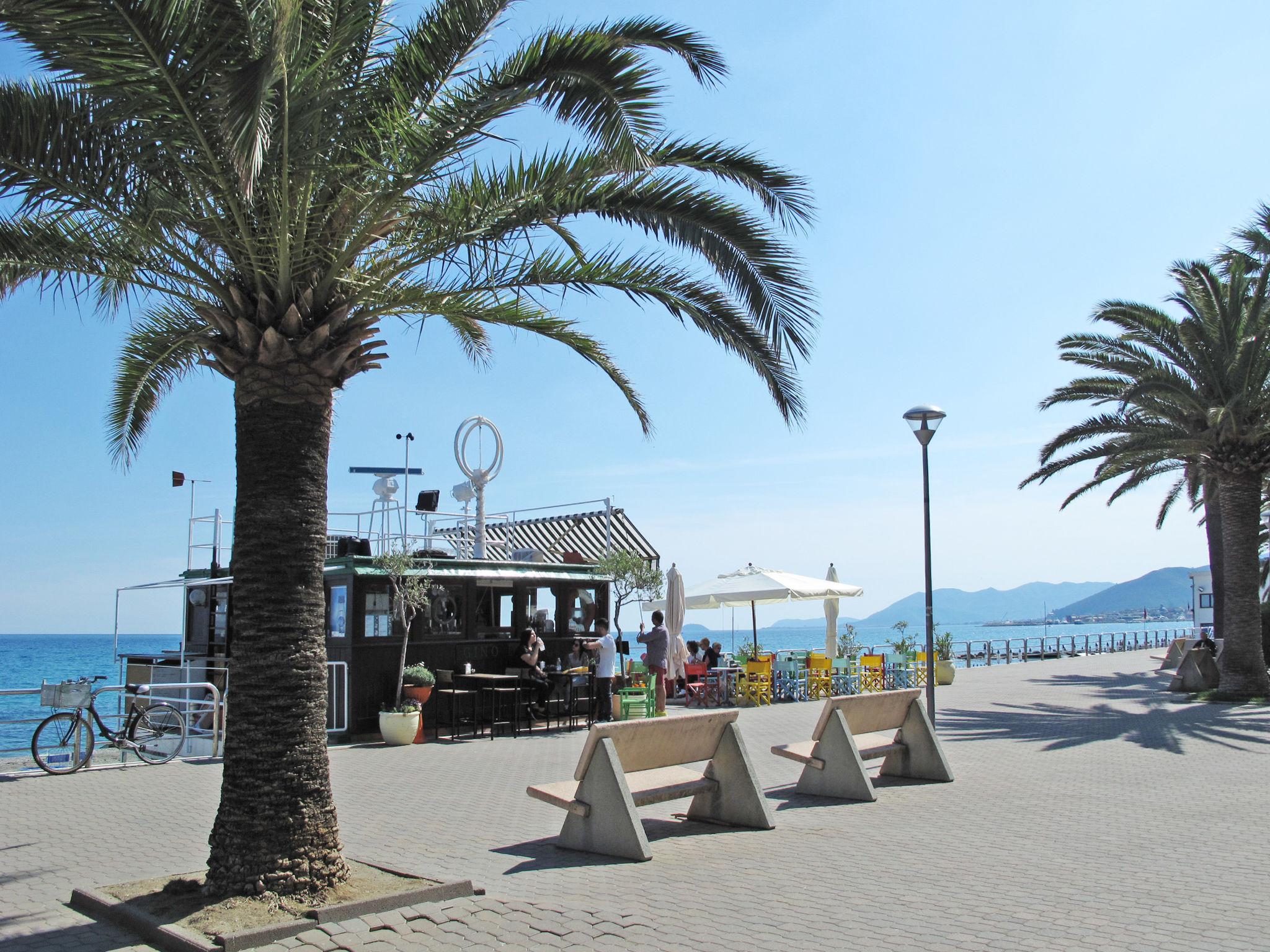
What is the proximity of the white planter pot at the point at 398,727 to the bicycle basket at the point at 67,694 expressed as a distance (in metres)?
3.78

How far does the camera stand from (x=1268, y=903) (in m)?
5.73

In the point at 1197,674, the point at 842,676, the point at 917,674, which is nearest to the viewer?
the point at 1197,674

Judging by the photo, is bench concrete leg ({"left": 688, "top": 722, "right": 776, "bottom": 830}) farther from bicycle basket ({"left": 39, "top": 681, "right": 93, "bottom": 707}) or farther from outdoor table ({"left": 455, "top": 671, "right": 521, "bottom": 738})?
bicycle basket ({"left": 39, "top": 681, "right": 93, "bottom": 707})

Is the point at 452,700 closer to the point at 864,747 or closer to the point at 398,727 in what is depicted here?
the point at 398,727

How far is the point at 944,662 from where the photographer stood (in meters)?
24.6

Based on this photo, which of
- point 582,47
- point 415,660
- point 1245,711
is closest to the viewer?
point 582,47

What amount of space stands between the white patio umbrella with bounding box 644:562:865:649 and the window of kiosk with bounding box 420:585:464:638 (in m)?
6.26

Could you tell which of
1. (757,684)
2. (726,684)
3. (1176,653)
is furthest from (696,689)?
(1176,653)

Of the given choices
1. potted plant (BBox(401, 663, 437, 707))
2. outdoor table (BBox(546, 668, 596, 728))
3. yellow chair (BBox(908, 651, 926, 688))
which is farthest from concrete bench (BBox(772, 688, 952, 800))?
yellow chair (BBox(908, 651, 926, 688))

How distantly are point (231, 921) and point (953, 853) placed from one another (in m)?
4.61

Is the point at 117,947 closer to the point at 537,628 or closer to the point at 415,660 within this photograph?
the point at 415,660

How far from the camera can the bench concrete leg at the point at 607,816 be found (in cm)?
705

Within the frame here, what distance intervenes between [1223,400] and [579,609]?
12.1 metres

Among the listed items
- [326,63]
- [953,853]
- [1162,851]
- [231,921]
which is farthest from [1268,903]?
[326,63]
